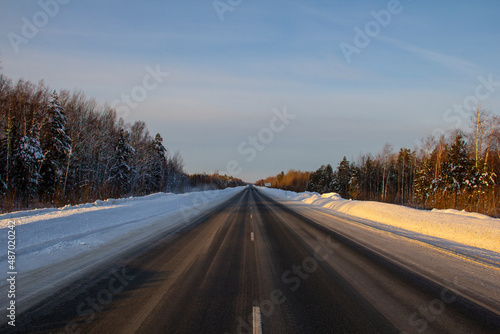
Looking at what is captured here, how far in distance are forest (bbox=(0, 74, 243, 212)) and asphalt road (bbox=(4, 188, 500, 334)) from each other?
1526cm

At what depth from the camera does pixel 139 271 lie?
5.92 meters

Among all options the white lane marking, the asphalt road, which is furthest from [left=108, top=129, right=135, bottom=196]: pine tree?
the white lane marking

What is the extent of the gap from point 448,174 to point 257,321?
44.0 meters

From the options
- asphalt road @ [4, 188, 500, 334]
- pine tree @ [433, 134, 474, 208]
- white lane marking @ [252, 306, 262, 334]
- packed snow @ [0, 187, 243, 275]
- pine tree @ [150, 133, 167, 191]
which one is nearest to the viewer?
white lane marking @ [252, 306, 262, 334]

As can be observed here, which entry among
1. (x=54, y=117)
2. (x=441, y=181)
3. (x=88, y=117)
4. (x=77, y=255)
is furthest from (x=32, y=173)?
(x=441, y=181)

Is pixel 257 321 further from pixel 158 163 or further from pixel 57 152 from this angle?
pixel 158 163

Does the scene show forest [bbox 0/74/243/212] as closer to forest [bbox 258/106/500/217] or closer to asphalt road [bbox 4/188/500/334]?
asphalt road [bbox 4/188/500/334]

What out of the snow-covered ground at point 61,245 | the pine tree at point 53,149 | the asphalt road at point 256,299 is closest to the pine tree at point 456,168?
the asphalt road at point 256,299

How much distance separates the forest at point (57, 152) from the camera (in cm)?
2425

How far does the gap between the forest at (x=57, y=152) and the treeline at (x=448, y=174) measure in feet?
105

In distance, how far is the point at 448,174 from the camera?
1510 inches

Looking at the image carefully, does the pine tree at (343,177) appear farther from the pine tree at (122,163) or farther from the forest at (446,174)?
the pine tree at (122,163)

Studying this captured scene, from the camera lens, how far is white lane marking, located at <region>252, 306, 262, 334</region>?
345 centimetres

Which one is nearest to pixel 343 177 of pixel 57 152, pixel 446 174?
pixel 446 174
